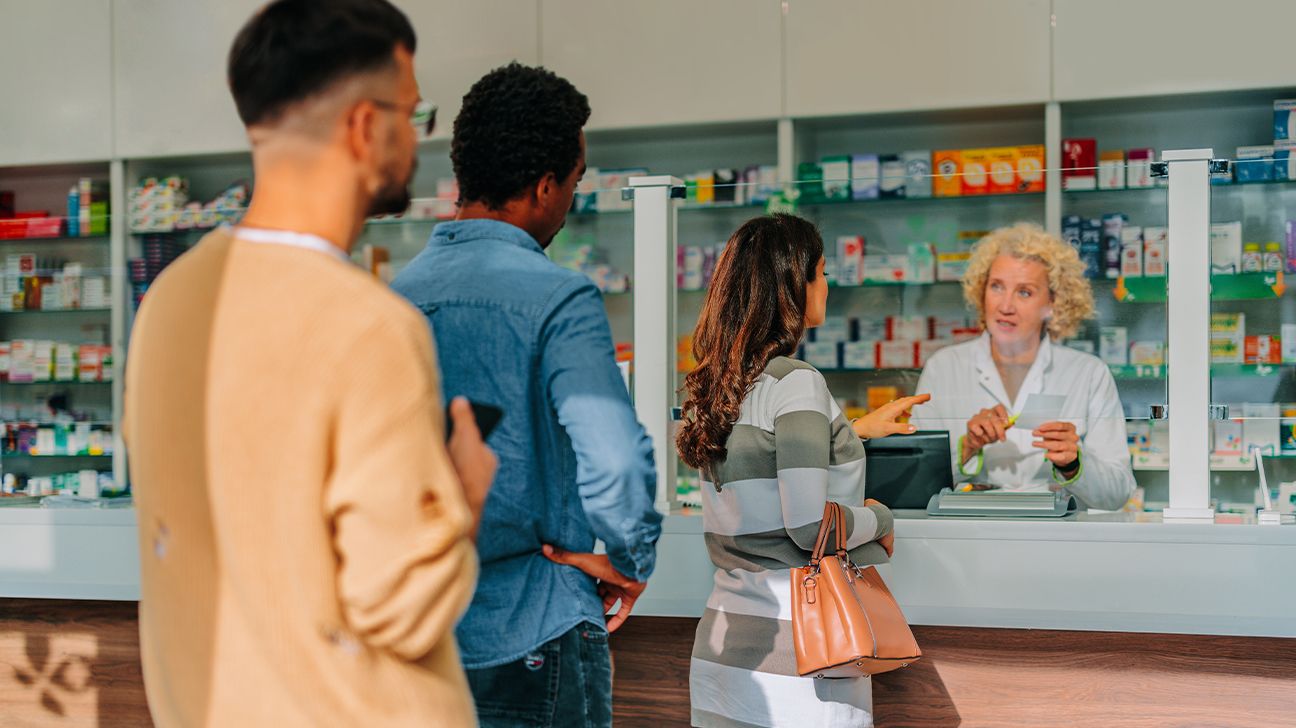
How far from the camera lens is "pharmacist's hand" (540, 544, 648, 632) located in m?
1.38

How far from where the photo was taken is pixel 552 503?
138cm

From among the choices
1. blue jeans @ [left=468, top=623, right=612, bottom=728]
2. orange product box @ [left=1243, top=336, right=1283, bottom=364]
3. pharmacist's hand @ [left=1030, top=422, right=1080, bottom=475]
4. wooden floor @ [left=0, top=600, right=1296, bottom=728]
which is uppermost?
orange product box @ [left=1243, top=336, right=1283, bottom=364]

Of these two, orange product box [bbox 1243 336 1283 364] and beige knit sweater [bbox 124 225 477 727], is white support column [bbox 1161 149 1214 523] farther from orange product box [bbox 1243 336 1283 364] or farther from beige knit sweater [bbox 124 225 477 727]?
beige knit sweater [bbox 124 225 477 727]

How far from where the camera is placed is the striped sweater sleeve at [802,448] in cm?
188

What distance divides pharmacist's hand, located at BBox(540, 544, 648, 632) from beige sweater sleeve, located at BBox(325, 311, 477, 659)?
0.48m

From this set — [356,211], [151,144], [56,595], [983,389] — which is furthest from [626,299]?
[151,144]

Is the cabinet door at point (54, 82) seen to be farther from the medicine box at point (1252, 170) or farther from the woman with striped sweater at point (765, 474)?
the medicine box at point (1252, 170)

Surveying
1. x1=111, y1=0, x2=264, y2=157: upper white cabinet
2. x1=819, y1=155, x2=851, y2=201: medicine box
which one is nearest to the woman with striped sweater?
x1=819, y1=155, x2=851, y2=201: medicine box

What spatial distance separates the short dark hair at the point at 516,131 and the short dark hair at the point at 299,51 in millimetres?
386

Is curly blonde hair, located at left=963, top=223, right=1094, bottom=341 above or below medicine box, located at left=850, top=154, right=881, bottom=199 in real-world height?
below

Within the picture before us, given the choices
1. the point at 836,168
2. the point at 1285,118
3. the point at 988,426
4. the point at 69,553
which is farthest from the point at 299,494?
the point at 1285,118

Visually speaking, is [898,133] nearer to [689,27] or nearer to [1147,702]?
[689,27]

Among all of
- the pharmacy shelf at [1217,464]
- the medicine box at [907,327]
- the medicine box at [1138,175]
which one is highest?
the medicine box at [1138,175]

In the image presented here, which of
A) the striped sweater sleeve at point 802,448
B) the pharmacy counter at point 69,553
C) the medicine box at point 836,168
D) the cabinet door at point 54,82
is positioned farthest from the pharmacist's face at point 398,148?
the cabinet door at point 54,82
